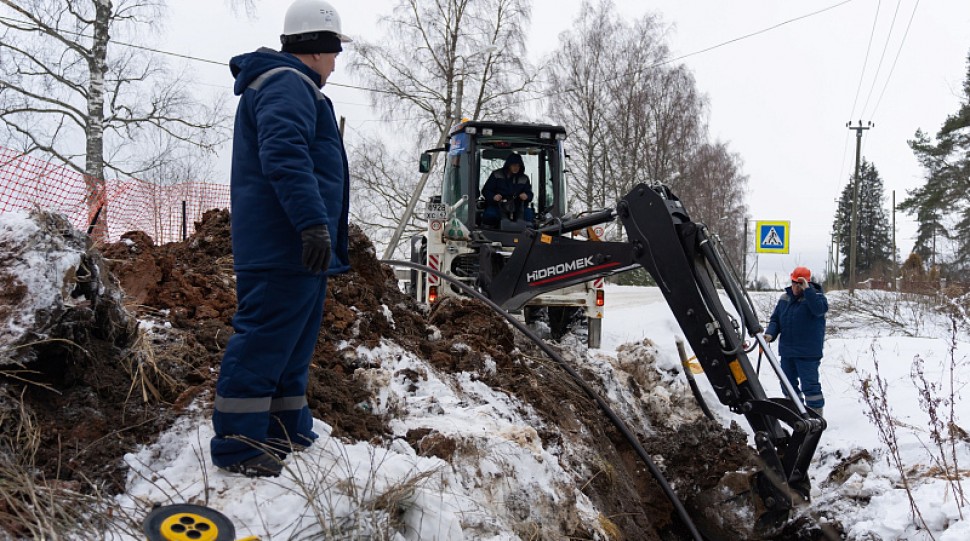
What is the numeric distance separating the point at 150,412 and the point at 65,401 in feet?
0.98

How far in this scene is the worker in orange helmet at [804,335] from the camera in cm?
680

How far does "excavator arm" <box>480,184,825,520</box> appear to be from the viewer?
12.6ft

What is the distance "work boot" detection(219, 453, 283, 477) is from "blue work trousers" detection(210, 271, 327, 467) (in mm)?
18

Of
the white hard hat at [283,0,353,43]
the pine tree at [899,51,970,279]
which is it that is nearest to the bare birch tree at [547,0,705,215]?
the pine tree at [899,51,970,279]

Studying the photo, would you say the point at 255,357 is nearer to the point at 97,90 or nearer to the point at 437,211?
the point at 437,211

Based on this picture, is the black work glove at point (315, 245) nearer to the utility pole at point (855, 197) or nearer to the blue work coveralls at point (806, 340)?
the blue work coveralls at point (806, 340)

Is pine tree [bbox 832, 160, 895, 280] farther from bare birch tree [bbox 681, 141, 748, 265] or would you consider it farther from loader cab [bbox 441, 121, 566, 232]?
loader cab [bbox 441, 121, 566, 232]

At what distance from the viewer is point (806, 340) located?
6840 millimetres

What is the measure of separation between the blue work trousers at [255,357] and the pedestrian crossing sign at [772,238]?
1756cm

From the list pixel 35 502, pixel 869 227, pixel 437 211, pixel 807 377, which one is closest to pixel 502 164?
pixel 437 211

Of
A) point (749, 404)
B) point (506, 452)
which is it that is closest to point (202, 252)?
point (506, 452)

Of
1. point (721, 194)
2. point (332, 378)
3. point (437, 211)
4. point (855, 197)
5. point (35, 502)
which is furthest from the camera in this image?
point (721, 194)

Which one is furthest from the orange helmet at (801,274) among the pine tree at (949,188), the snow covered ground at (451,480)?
the pine tree at (949,188)

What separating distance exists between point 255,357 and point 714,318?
8.63 ft
